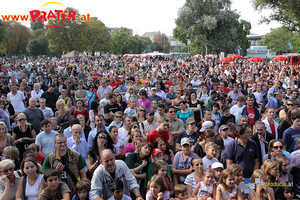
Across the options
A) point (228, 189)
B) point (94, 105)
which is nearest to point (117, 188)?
point (228, 189)

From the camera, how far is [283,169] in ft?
12.7

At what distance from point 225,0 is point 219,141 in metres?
39.7

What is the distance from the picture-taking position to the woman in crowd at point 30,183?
11.4ft

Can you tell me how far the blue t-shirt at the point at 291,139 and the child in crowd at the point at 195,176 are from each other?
2077 mm

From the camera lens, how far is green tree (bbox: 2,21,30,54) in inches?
2594

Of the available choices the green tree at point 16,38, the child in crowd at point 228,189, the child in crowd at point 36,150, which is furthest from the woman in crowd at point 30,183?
the green tree at point 16,38

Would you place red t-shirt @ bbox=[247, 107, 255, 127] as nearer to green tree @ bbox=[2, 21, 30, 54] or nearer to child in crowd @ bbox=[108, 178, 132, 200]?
child in crowd @ bbox=[108, 178, 132, 200]

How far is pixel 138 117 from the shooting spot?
6387 millimetres

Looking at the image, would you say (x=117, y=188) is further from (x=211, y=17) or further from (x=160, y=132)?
(x=211, y=17)

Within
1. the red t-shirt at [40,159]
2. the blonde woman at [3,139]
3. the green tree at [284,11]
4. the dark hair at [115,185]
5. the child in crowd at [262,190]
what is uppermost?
the green tree at [284,11]

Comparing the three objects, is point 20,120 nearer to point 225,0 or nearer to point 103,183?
point 103,183

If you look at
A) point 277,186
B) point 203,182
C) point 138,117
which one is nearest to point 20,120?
point 138,117

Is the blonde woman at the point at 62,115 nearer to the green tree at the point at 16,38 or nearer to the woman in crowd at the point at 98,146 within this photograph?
the woman in crowd at the point at 98,146

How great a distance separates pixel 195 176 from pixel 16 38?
7781 cm
